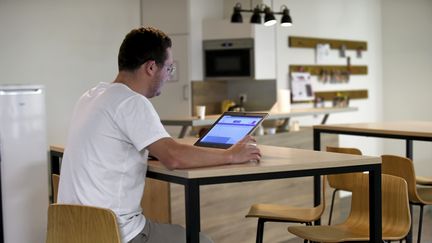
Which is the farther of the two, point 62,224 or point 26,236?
point 26,236

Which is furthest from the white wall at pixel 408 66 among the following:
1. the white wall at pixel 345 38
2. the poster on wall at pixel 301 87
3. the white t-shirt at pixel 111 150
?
the white t-shirt at pixel 111 150

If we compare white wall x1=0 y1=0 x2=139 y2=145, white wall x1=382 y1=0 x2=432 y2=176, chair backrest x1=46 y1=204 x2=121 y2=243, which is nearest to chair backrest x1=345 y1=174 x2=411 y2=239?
chair backrest x1=46 y1=204 x2=121 y2=243

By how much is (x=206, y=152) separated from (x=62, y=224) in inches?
20.8

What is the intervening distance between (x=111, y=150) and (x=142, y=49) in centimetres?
38

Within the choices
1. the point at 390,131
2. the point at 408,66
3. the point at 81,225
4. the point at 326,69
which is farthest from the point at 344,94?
the point at 81,225

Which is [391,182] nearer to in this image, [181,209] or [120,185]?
[120,185]

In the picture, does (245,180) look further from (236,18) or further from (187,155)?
(236,18)

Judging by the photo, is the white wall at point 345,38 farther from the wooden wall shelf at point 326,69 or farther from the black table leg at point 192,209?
the black table leg at point 192,209

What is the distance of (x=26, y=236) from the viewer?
4.64m

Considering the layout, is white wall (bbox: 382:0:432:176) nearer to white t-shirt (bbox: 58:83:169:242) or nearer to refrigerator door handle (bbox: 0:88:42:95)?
refrigerator door handle (bbox: 0:88:42:95)

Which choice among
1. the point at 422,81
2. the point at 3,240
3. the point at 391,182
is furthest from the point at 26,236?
the point at 422,81

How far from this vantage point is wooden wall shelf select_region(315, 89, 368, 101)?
695 centimetres

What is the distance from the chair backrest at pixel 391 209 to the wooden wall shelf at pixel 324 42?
364 centimetres

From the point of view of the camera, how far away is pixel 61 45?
571 centimetres
